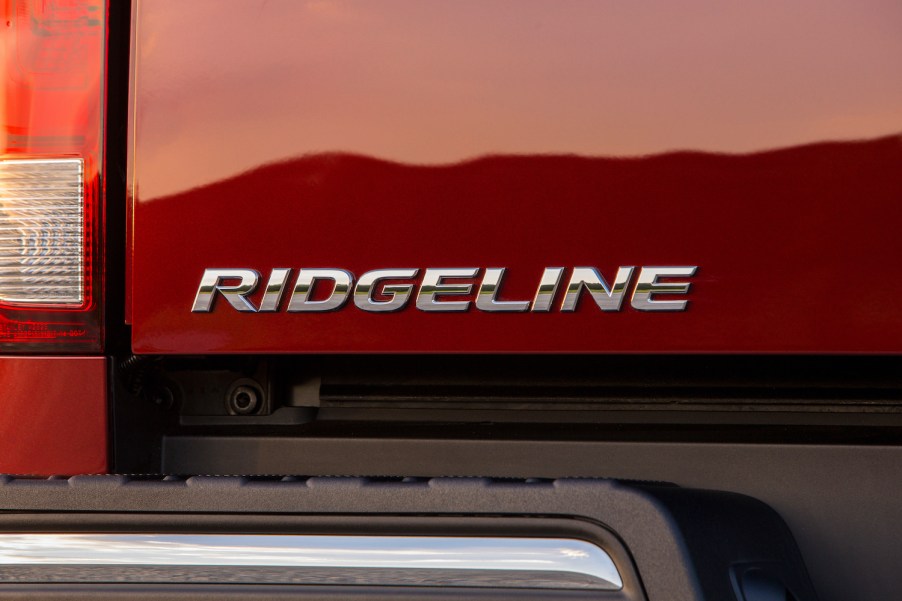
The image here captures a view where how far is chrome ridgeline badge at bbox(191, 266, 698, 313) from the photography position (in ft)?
4.10

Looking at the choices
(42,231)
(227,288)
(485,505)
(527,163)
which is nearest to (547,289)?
(527,163)

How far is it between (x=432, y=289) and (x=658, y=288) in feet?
1.01

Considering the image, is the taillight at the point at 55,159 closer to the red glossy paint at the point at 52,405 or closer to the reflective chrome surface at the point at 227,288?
the red glossy paint at the point at 52,405

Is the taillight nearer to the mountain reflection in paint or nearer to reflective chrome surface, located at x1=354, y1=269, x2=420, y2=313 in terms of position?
the mountain reflection in paint

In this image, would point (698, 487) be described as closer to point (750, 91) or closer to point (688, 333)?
point (688, 333)

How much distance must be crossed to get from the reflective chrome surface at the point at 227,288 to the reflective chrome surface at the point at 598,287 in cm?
44

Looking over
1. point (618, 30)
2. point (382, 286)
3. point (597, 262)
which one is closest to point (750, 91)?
point (618, 30)

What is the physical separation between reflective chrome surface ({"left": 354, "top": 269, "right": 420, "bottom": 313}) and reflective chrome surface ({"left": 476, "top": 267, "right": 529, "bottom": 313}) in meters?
0.09

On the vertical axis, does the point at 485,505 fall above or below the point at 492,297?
below

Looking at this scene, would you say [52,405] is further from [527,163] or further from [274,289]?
[527,163]

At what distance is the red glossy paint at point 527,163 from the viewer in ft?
3.96

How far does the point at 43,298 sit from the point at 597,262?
78cm

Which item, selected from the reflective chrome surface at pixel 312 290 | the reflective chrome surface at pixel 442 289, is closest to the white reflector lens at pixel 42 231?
the reflective chrome surface at pixel 312 290

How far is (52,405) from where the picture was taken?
1.32 metres
